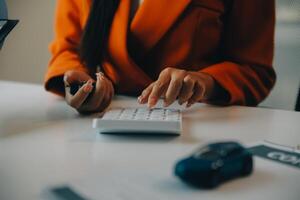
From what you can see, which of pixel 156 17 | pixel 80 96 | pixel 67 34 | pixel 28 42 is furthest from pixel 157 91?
pixel 28 42

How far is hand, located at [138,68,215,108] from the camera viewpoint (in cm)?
72

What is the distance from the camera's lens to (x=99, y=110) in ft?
2.52

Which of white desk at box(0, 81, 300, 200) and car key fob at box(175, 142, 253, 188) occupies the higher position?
car key fob at box(175, 142, 253, 188)

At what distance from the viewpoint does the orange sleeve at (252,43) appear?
3.09ft

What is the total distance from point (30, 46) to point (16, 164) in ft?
4.41

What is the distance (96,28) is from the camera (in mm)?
976

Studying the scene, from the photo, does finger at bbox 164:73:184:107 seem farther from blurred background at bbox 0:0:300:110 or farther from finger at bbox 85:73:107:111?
blurred background at bbox 0:0:300:110

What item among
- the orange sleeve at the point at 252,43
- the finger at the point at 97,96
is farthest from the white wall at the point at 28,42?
the finger at the point at 97,96

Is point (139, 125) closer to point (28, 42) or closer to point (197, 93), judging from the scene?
point (197, 93)

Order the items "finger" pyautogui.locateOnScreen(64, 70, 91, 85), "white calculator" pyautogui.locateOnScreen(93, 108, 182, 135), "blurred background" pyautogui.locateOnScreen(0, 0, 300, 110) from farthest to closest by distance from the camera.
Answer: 1. "blurred background" pyautogui.locateOnScreen(0, 0, 300, 110)
2. "finger" pyautogui.locateOnScreen(64, 70, 91, 85)
3. "white calculator" pyautogui.locateOnScreen(93, 108, 182, 135)

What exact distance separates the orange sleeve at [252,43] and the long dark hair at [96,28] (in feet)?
0.81

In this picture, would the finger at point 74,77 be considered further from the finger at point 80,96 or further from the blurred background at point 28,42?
the blurred background at point 28,42

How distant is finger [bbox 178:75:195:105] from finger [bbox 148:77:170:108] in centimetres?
3

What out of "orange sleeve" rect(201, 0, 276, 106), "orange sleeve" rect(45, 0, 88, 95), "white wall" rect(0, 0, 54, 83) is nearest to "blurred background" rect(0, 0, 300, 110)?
"white wall" rect(0, 0, 54, 83)
